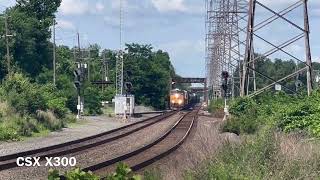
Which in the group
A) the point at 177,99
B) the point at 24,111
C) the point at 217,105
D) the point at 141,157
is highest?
the point at 177,99

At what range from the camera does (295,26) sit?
27172 mm

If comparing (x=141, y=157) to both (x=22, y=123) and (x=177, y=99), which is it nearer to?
(x=22, y=123)

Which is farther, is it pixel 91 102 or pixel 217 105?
pixel 91 102

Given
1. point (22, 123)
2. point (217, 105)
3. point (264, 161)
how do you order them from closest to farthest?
point (264, 161) → point (22, 123) → point (217, 105)

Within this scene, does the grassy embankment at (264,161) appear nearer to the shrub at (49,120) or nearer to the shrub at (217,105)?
the shrub at (49,120)

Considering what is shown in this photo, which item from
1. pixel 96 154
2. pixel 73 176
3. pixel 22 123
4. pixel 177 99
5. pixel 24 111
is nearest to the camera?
pixel 73 176

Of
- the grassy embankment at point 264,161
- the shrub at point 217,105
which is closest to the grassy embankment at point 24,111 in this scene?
the grassy embankment at point 264,161

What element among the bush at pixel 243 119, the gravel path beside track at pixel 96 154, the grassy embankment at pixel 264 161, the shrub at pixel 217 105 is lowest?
the gravel path beside track at pixel 96 154

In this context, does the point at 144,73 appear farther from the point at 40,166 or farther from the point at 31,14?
the point at 40,166

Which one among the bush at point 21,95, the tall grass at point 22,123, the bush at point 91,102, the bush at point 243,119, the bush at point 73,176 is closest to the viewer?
the bush at point 73,176

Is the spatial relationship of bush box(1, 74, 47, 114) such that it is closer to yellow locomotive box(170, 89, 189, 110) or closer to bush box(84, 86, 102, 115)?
bush box(84, 86, 102, 115)

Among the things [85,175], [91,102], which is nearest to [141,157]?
[85,175]

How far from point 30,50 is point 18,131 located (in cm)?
5707

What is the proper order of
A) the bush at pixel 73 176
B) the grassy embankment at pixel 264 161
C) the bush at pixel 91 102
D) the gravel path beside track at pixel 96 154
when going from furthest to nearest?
1. the bush at pixel 91 102
2. the gravel path beside track at pixel 96 154
3. the grassy embankment at pixel 264 161
4. the bush at pixel 73 176
